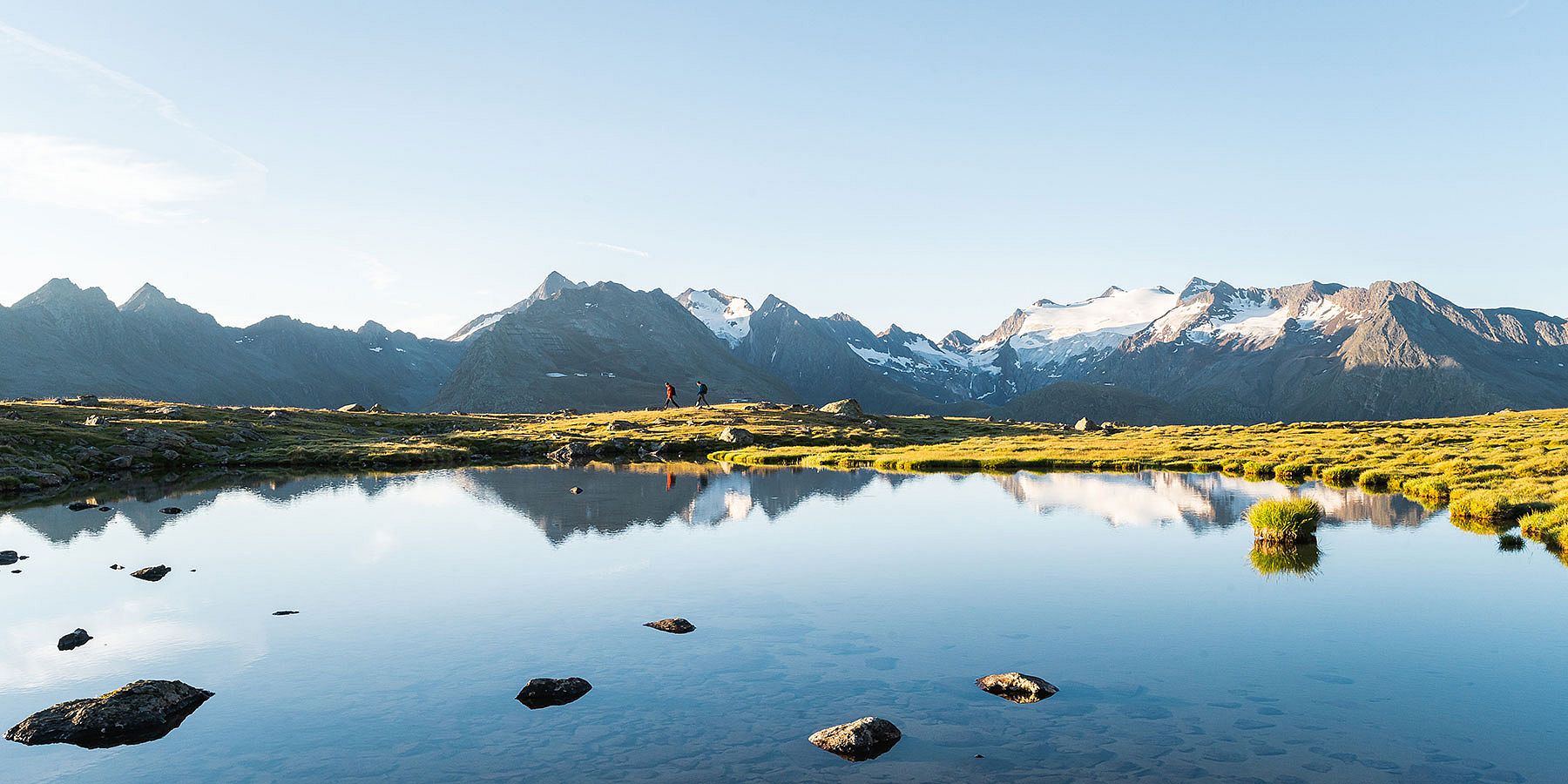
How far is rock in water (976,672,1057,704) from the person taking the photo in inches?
794

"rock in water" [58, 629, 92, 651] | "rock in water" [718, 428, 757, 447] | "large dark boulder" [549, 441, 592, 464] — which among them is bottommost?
"rock in water" [58, 629, 92, 651]

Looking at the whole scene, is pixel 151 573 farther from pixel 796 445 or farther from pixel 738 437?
pixel 796 445

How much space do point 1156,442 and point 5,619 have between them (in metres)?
107

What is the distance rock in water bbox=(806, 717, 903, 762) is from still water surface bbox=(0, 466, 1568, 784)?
0.32 meters

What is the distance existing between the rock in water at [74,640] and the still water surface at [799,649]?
0.62 metres

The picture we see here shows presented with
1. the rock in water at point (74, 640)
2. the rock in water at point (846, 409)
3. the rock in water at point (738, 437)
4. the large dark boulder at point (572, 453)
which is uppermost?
the rock in water at point (846, 409)

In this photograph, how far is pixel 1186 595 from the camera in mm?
30453

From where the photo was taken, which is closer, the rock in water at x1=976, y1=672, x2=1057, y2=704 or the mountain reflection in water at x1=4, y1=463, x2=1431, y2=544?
the rock in water at x1=976, y1=672, x2=1057, y2=704

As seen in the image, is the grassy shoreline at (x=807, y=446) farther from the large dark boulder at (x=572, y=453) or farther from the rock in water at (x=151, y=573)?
the rock in water at (x=151, y=573)

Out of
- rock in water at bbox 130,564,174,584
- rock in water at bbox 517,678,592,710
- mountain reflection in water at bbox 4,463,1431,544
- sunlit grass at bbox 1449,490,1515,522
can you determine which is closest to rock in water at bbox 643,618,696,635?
rock in water at bbox 517,678,592,710

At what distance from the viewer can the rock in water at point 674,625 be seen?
2652cm

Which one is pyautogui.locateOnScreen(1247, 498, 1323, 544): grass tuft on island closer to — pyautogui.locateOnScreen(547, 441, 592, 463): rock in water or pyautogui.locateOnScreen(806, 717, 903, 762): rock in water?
pyautogui.locateOnScreen(806, 717, 903, 762): rock in water

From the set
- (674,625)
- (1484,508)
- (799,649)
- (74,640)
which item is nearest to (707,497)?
(674,625)

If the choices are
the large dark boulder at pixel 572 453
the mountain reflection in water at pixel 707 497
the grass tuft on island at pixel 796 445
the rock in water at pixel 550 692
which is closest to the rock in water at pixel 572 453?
the large dark boulder at pixel 572 453
